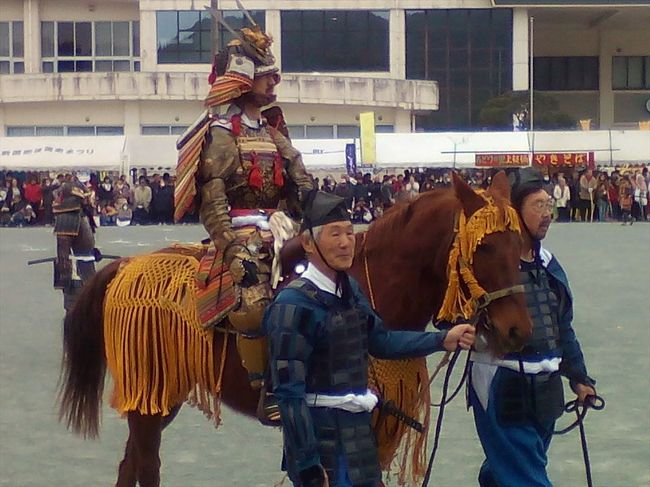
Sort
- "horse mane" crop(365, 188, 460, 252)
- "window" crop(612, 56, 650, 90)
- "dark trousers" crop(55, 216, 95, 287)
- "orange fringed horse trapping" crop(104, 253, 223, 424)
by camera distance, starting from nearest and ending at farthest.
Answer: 1. "horse mane" crop(365, 188, 460, 252)
2. "orange fringed horse trapping" crop(104, 253, 223, 424)
3. "dark trousers" crop(55, 216, 95, 287)
4. "window" crop(612, 56, 650, 90)

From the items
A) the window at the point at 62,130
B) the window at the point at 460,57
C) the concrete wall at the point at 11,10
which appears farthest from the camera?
the window at the point at 460,57

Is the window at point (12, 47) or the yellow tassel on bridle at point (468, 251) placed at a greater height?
the window at point (12, 47)

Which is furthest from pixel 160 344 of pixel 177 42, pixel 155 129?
pixel 177 42

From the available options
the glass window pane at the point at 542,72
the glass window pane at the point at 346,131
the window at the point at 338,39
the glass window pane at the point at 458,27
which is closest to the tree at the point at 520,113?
the glass window pane at the point at 458,27

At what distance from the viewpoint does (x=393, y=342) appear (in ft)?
14.4

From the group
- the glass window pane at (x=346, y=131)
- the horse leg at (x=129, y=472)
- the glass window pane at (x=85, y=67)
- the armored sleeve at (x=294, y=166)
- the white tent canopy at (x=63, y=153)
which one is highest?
the glass window pane at (x=85, y=67)

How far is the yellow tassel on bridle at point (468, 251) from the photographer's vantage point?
4.43 metres

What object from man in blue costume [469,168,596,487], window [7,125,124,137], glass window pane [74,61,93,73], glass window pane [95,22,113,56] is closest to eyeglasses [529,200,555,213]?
man in blue costume [469,168,596,487]

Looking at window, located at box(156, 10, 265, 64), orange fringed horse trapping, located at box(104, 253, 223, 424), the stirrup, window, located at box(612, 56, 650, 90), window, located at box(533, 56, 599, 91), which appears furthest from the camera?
window, located at box(533, 56, 599, 91)

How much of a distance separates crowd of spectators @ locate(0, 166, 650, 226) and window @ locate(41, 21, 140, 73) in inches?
782

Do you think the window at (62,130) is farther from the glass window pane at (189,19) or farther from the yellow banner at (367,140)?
the yellow banner at (367,140)

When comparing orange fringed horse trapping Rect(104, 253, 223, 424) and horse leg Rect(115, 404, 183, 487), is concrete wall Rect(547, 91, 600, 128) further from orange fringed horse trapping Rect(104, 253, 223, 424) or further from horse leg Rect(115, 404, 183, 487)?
horse leg Rect(115, 404, 183, 487)

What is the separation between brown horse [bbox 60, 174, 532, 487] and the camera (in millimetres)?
4434

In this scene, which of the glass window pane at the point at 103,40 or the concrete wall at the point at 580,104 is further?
the concrete wall at the point at 580,104
